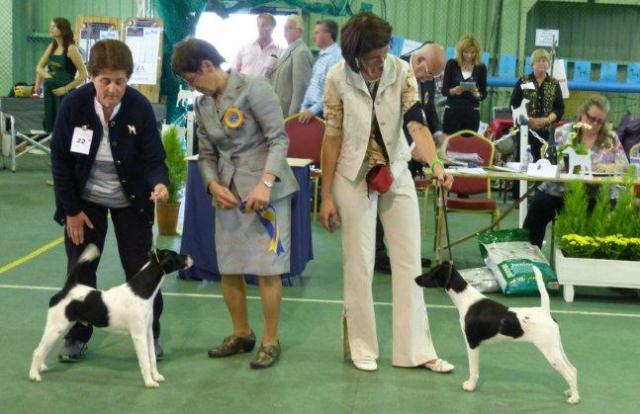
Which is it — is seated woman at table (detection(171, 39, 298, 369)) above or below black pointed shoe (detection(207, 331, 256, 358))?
above

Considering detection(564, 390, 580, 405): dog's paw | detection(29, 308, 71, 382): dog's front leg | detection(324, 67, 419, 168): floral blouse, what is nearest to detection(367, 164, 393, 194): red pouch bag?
detection(324, 67, 419, 168): floral blouse

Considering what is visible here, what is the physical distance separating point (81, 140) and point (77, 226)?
33 centimetres

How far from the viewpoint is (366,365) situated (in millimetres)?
3717

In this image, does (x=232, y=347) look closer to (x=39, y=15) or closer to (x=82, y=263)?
(x=82, y=263)

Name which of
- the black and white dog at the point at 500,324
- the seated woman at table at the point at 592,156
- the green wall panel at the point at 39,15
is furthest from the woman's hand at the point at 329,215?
the green wall panel at the point at 39,15

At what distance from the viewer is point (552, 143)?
19.2 feet

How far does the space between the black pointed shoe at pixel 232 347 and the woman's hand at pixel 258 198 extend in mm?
692

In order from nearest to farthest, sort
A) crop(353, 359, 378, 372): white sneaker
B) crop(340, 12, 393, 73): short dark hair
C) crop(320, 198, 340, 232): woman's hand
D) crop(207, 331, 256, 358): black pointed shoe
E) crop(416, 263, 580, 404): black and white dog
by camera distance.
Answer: crop(340, 12, 393, 73): short dark hair
crop(416, 263, 580, 404): black and white dog
crop(320, 198, 340, 232): woman's hand
crop(353, 359, 378, 372): white sneaker
crop(207, 331, 256, 358): black pointed shoe

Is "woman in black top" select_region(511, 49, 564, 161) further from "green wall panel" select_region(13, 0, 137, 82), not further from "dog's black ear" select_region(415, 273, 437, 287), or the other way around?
"green wall panel" select_region(13, 0, 137, 82)

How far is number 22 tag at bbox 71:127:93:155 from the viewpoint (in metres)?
3.46

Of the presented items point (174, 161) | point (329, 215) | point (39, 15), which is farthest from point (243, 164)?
point (39, 15)

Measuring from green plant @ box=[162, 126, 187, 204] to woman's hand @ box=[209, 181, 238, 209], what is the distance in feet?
10.2

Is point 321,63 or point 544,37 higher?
point 544,37

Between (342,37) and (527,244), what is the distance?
2.65 m
